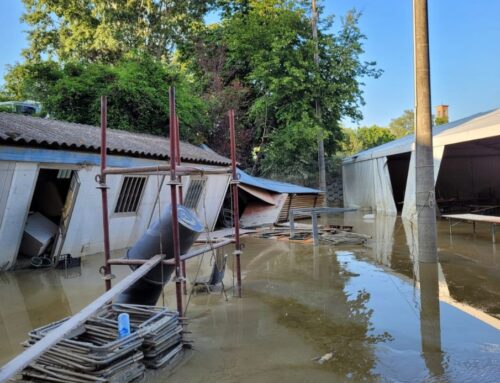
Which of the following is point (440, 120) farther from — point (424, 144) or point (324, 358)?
point (324, 358)

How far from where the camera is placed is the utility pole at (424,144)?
8.12 m

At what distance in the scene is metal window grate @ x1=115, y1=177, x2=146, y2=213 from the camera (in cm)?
1078

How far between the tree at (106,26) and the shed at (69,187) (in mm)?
14522

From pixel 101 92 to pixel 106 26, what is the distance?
939 centimetres

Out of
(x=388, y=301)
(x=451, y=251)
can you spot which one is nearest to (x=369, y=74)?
(x=451, y=251)

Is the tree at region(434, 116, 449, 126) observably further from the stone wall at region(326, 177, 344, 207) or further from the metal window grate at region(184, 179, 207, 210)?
the metal window grate at region(184, 179, 207, 210)

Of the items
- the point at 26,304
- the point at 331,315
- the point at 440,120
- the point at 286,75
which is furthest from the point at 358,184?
the point at 440,120

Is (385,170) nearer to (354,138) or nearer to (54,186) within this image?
(54,186)

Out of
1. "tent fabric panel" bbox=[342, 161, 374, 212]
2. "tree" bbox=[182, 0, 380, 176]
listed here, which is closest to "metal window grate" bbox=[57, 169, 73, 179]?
"tree" bbox=[182, 0, 380, 176]

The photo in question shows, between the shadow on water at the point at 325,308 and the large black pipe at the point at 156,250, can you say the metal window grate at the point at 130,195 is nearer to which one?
the shadow on water at the point at 325,308

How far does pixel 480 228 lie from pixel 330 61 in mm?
12674

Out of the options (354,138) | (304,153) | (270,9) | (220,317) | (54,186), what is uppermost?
(270,9)

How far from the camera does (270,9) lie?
22406 mm

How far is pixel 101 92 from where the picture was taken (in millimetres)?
16344
